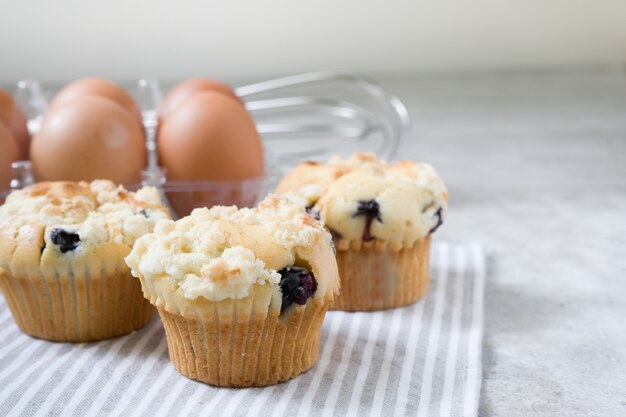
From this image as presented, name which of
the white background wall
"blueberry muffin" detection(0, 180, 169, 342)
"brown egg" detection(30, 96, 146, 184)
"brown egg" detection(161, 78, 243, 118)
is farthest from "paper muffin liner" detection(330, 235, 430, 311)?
the white background wall

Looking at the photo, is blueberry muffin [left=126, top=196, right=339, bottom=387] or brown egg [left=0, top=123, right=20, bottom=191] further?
brown egg [left=0, top=123, right=20, bottom=191]

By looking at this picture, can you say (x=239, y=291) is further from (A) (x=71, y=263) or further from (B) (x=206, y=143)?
(B) (x=206, y=143)

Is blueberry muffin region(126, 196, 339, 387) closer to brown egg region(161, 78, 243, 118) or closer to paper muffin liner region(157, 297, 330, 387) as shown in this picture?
paper muffin liner region(157, 297, 330, 387)

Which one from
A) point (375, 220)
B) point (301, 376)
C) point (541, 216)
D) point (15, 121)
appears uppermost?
point (15, 121)

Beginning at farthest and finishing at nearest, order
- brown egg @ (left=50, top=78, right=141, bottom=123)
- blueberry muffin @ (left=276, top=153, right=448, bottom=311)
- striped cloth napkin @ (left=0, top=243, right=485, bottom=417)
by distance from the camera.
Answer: brown egg @ (left=50, top=78, right=141, bottom=123) < blueberry muffin @ (left=276, top=153, right=448, bottom=311) < striped cloth napkin @ (left=0, top=243, right=485, bottom=417)

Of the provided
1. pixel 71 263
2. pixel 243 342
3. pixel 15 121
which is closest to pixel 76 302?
pixel 71 263

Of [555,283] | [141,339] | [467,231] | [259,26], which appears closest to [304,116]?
[259,26]

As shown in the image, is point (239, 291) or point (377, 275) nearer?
point (239, 291)
